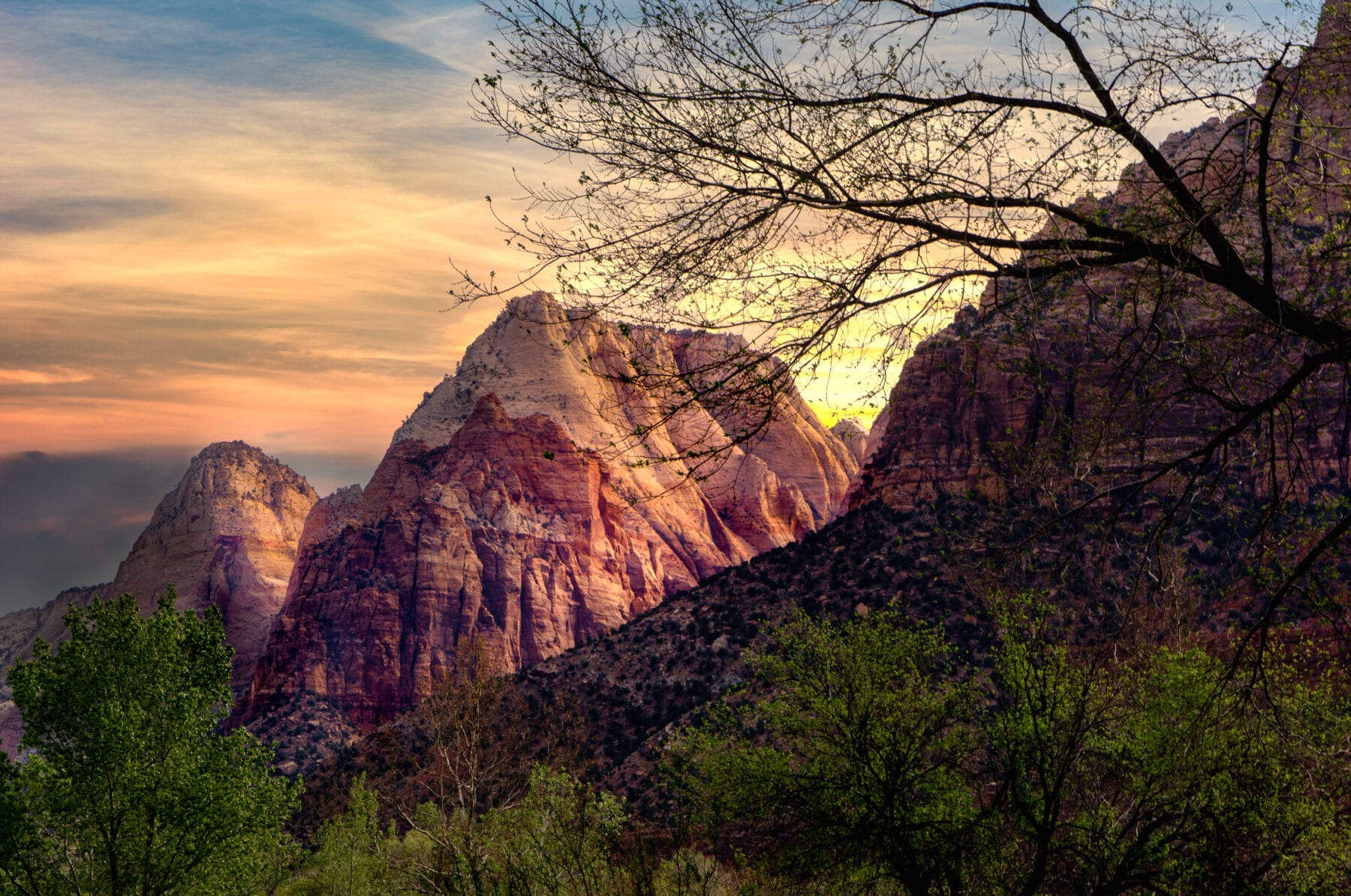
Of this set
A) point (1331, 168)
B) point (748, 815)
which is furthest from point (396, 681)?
point (1331, 168)

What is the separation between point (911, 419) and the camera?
5894 cm

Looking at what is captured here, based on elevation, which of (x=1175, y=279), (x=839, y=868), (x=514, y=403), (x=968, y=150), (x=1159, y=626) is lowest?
(x=839, y=868)

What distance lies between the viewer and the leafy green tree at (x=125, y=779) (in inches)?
746

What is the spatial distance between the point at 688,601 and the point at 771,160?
168 feet

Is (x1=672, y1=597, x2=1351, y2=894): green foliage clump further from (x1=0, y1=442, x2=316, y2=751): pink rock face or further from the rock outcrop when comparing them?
(x1=0, y1=442, x2=316, y2=751): pink rock face

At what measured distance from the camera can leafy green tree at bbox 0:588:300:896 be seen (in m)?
18.9

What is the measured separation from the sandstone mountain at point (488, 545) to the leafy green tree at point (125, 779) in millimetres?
52280

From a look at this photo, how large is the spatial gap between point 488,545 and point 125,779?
2802 inches

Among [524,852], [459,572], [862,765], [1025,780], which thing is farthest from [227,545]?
[1025,780]

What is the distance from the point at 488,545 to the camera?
89562 mm

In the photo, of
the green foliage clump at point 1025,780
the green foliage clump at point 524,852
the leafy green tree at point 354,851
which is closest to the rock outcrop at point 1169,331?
the green foliage clump at point 1025,780

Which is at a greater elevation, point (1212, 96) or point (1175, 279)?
point (1212, 96)

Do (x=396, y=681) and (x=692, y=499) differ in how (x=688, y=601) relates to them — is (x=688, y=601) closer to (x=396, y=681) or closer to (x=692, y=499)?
(x=396, y=681)

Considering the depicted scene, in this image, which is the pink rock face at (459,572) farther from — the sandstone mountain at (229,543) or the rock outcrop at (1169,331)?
the rock outcrop at (1169,331)
